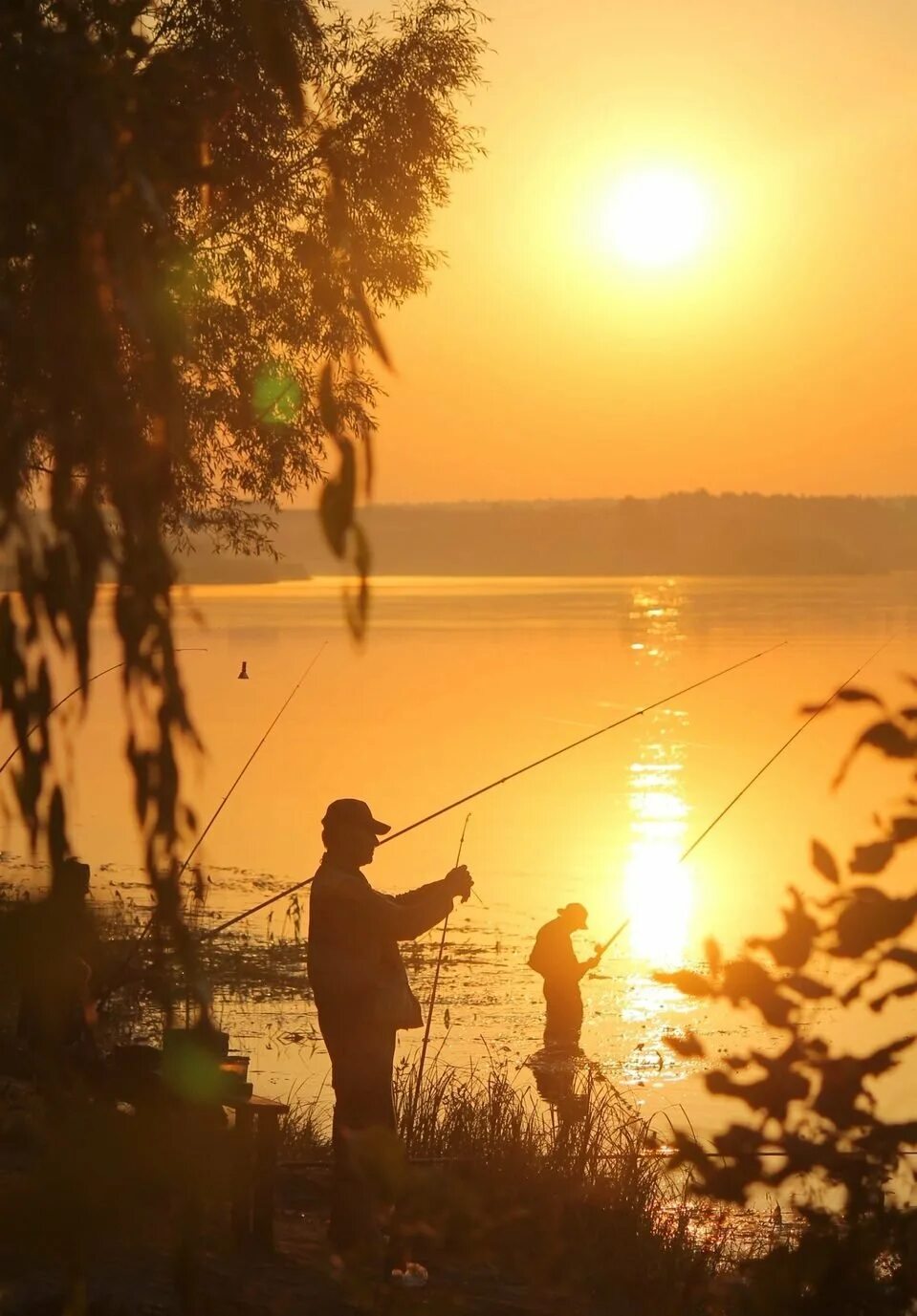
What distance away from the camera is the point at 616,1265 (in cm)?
908

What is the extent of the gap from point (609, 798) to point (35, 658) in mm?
46663

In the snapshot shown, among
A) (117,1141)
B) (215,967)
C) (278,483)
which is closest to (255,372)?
(278,483)

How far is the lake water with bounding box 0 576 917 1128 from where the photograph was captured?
19.4m

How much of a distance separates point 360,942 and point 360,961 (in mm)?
75

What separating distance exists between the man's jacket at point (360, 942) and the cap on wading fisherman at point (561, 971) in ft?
32.4

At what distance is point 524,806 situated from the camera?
4656 centimetres

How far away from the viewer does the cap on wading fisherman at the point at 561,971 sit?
17625mm

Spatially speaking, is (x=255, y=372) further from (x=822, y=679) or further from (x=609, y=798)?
(x=822, y=679)

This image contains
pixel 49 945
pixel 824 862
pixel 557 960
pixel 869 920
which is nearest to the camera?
pixel 49 945

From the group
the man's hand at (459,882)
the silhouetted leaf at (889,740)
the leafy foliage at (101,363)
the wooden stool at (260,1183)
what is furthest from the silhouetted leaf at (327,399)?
the man's hand at (459,882)

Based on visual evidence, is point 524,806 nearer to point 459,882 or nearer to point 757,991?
→ point 459,882

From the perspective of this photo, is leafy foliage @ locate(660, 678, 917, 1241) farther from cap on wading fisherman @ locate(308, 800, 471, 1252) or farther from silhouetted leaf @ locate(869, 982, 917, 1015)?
cap on wading fisherman @ locate(308, 800, 471, 1252)

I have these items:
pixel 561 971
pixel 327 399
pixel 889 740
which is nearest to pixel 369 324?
pixel 327 399

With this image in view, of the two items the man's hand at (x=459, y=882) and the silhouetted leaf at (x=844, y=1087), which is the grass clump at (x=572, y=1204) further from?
the silhouetted leaf at (x=844, y=1087)
